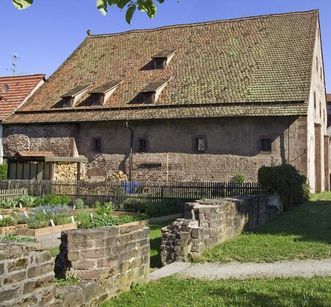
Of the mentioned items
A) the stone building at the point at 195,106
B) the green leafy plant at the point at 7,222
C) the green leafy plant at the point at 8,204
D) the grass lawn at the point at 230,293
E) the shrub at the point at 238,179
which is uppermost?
→ the stone building at the point at 195,106

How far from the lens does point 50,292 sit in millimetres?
5336

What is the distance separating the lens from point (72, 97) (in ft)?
100.0

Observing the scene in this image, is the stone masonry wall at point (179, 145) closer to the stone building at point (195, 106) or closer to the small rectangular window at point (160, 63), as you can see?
the stone building at point (195, 106)

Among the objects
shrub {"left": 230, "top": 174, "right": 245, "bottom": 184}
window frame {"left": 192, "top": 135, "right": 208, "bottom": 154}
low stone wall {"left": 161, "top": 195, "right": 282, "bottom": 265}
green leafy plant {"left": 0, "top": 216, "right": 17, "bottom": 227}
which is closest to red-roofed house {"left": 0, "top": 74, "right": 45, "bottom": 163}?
window frame {"left": 192, "top": 135, "right": 208, "bottom": 154}

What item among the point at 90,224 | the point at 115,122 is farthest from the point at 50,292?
the point at 115,122

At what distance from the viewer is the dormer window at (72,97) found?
100 ft

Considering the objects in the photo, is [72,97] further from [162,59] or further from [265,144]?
[265,144]

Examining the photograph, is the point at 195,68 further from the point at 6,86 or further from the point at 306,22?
the point at 6,86

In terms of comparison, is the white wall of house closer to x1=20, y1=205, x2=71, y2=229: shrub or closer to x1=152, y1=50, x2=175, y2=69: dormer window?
x1=152, y1=50, x2=175, y2=69: dormer window

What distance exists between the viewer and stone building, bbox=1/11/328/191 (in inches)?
1017

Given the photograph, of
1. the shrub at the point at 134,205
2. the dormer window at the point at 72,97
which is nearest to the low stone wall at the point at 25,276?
the shrub at the point at 134,205

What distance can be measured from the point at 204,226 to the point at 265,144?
15.6 metres

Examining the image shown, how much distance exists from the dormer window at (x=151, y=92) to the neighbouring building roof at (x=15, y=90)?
9.62 m

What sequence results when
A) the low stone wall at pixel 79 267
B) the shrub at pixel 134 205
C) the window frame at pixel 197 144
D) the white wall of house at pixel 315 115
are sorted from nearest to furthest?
the low stone wall at pixel 79 267
the shrub at pixel 134 205
the white wall of house at pixel 315 115
the window frame at pixel 197 144
